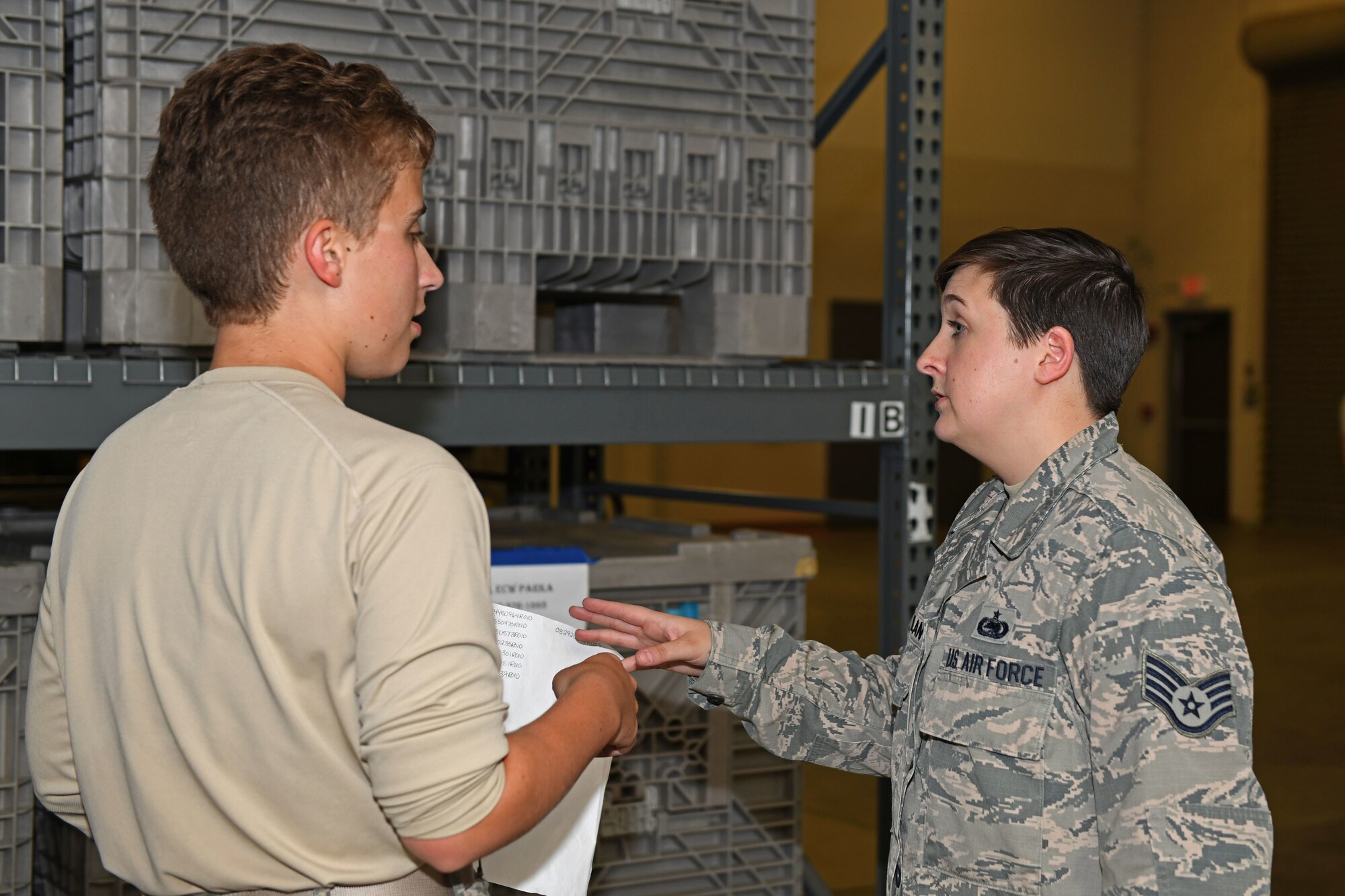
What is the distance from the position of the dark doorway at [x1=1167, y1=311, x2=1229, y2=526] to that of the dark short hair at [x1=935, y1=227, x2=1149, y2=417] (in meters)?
13.6

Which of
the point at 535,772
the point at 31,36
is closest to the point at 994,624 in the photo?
the point at 535,772

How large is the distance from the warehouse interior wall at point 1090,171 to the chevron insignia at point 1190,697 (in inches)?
424

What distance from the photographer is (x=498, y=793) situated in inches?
44.9

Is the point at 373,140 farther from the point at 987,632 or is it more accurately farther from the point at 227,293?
the point at 987,632

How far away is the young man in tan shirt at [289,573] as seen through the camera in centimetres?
111

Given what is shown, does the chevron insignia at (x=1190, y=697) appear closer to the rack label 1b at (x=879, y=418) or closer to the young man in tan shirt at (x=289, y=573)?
the young man in tan shirt at (x=289, y=573)

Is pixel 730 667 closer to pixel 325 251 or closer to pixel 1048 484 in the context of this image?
pixel 1048 484

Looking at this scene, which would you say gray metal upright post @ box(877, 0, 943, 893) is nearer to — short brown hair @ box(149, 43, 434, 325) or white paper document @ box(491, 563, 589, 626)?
white paper document @ box(491, 563, 589, 626)

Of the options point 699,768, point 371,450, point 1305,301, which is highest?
point 1305,301

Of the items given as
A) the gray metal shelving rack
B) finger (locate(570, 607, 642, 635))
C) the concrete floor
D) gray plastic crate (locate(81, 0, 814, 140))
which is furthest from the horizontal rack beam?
the concrete floor

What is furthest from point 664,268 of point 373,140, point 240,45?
point 373,140

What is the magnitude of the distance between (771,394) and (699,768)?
30.0 inches

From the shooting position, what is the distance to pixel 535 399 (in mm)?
2188

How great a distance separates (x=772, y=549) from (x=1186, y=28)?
1417cm
